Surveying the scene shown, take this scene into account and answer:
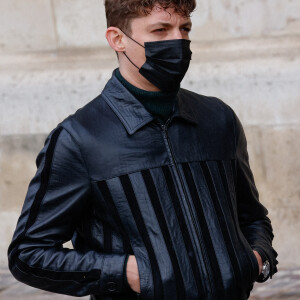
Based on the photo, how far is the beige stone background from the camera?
4926 millimetres

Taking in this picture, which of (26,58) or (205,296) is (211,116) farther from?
(26,58)

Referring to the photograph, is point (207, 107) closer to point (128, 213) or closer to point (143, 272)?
point (128, 213)

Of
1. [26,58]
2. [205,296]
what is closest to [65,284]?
[205,296]

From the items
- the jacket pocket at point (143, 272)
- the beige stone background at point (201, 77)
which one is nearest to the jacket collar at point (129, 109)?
the jacket pocket at point (143, 272)

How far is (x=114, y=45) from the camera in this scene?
252cm

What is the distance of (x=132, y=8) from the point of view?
2.39 meters

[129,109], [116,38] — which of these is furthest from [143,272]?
[116,38]

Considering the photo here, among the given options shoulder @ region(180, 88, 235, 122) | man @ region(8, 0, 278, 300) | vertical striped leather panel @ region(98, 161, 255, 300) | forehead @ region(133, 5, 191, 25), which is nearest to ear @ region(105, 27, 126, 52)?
man @ region(8, 0, 278, 300)

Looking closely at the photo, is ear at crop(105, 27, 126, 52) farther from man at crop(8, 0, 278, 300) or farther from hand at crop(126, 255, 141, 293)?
hand at crop(126, 255, 141, 293)

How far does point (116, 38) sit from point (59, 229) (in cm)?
64

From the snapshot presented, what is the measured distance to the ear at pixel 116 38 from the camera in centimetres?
249

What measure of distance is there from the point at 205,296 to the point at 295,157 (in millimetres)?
2728

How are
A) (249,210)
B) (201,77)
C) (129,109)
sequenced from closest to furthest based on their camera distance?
(129,109), (249,210), (201,77)

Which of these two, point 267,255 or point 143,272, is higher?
point 143,272
